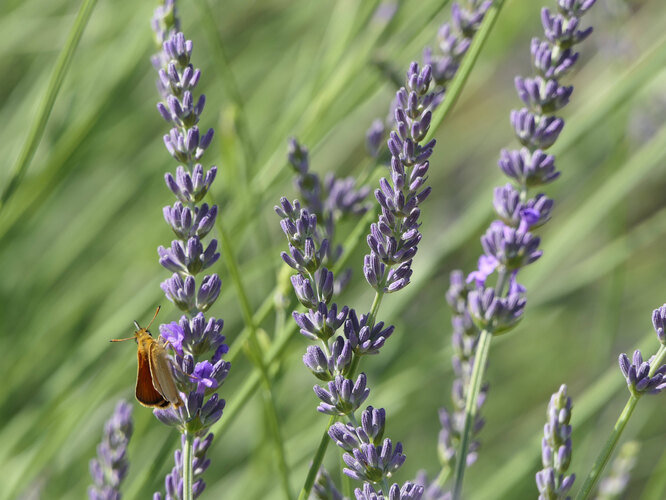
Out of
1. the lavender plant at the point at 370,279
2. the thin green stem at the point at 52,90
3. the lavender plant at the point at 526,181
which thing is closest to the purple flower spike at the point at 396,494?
the lavender plant at the point at 370,279

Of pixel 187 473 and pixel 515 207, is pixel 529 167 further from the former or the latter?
pixel 187 473

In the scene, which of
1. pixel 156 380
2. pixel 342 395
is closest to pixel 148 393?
pixel 156 380

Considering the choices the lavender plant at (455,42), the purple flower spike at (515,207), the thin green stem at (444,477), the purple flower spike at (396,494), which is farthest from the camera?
the lavender plant at (455,42)

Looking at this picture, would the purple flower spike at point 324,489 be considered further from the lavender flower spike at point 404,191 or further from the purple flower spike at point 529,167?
the purple flower spike at point 529,167

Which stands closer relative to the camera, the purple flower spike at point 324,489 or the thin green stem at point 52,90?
the purple flower spike at point 324,489

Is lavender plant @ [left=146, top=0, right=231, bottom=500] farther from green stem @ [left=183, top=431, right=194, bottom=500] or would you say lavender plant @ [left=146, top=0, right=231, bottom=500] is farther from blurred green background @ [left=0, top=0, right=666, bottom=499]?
blurred green background @ [left=0, top=0, right=666, bottom=499]

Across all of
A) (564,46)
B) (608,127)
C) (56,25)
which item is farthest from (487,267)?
(56,25)

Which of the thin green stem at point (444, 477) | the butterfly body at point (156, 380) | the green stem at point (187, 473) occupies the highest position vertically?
the butterfly body at point (156, 380)

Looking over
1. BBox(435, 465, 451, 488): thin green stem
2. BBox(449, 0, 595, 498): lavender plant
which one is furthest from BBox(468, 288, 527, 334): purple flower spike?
BBox(435, 465, 451, 488): thin green stem

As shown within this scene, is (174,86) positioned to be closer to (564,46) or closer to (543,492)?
(564,46)
